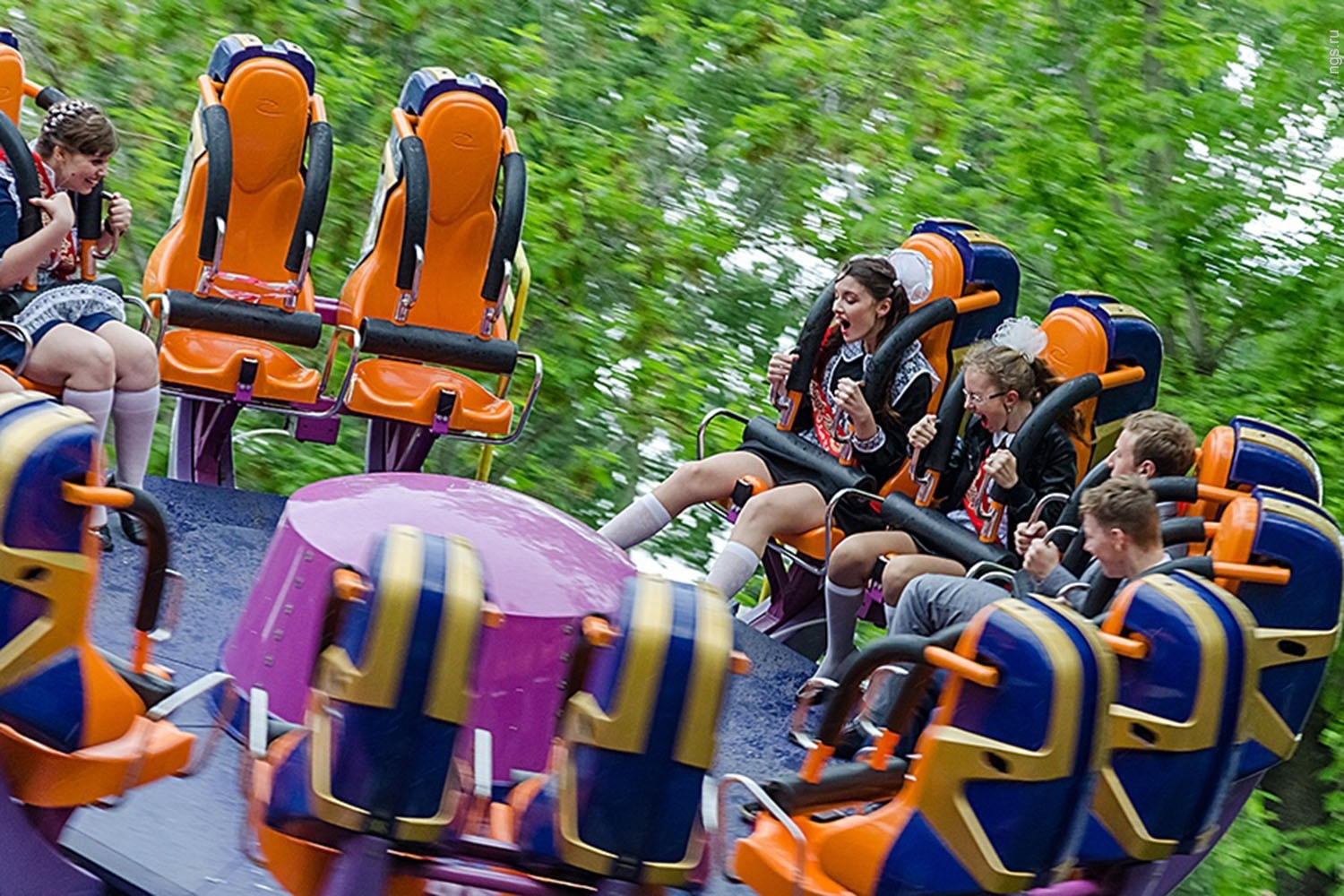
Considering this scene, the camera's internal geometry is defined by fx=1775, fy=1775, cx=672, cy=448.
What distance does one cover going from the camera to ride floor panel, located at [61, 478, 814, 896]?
10.9 ft

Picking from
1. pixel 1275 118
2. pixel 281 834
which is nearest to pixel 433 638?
pixel 281 834

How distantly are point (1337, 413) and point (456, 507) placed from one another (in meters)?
5.23

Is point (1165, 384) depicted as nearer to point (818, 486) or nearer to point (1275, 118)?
point (1275, 118)

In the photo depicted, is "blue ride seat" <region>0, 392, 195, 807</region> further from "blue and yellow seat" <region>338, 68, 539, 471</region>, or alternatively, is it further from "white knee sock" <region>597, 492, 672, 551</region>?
"blue and yellow seat" <region>338, 68, 539, 471</region>

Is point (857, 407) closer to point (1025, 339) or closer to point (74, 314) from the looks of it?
point (1025, 339)

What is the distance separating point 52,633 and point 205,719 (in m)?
1.06

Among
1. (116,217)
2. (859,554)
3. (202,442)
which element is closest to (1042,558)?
(859,554)

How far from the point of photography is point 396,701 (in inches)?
106

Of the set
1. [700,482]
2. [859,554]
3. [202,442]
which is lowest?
[202,442]

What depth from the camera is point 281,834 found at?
2.90 metres

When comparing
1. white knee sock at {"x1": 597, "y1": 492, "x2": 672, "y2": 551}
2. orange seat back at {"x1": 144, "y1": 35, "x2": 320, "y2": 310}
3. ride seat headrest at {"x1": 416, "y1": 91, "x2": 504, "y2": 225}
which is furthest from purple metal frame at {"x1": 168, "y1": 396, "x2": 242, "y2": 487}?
white knee sock at {"x1": 597, "y1": 492, "x2": 672, "y2": 551}

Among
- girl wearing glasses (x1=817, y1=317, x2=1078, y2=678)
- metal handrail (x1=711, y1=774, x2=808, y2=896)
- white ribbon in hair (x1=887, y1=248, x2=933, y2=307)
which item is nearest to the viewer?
metal handrail (x1=711, y1=774, x2=808, y2=896)

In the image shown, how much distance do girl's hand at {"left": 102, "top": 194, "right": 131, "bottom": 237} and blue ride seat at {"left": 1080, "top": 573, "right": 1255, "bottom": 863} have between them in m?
3.18

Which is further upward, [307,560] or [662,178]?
[307,560]
